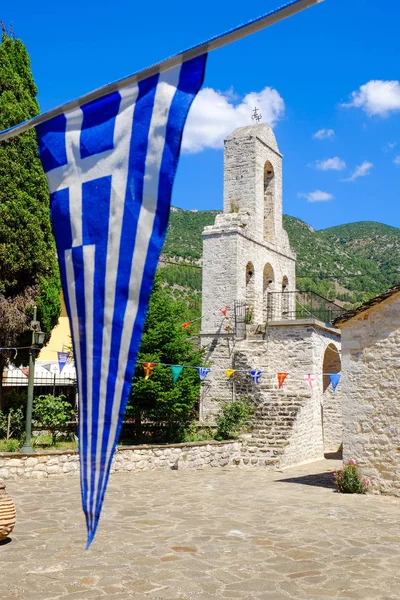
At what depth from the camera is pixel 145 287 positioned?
2.84m

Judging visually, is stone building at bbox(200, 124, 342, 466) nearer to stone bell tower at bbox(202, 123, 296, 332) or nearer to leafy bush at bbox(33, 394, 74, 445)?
stone bell tower at bbox(202, 123, 296, 332)

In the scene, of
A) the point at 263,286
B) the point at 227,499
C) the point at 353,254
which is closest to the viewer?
the point at 227,499

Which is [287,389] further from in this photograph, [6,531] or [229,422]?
[6,531]

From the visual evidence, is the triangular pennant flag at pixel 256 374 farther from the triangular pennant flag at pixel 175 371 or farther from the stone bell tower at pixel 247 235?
the triangular pennant flag at pixel 175 371

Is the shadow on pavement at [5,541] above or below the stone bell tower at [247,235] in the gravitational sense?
below

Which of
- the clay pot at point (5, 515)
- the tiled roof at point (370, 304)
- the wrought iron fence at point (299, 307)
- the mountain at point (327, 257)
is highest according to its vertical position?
the mountain at point (327, 257)

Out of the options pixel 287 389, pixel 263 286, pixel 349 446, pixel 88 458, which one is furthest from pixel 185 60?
pixel 263 286

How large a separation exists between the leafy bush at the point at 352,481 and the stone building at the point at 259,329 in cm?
501

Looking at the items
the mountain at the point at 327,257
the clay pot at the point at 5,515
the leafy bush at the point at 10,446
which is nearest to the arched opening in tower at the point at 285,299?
the leafy bush at the point at 10,446

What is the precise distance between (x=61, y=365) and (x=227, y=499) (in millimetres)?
6692

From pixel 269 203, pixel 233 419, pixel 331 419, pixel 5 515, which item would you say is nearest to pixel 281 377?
pixel 233 419

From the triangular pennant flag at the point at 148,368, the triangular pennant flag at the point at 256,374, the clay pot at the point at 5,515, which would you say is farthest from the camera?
the triangular pennant flag at the point at 256,374

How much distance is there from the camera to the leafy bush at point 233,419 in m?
17.8

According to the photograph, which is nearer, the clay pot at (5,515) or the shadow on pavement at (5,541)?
the clay pot at (5,515)
